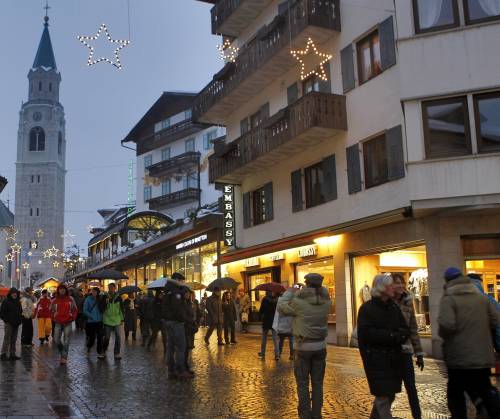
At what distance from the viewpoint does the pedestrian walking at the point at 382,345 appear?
20.4ft

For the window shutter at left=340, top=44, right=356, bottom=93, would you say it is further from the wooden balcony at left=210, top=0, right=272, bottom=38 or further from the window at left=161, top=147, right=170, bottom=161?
the window at left=161, top=147, right=170, bottom=161

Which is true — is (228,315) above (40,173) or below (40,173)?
below

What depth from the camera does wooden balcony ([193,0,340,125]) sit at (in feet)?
65.9

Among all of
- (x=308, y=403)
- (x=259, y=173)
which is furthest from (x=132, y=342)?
(x=308, y=403)

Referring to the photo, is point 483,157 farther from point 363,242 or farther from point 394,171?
point 363,242

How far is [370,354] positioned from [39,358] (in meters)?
11.6

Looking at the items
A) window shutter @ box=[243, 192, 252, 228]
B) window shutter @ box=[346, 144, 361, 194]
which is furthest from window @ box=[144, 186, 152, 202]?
window shutter @ box=[346, 144, 361, 194]

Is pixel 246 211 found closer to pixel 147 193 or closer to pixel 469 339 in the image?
pixel 469 339

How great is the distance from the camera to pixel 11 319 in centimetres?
1470

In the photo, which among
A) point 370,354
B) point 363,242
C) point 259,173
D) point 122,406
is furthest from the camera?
point 259,173

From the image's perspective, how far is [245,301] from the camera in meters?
26.6

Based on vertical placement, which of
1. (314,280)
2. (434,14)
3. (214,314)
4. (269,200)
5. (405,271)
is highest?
(434,14)

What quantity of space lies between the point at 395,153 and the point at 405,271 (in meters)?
3.46

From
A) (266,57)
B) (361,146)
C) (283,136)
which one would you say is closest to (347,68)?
(361,146)
